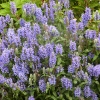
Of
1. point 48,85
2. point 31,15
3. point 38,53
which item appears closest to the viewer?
point 48,85

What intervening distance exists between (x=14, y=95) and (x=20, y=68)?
394 millimetres

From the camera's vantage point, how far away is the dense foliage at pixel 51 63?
3.45 meters

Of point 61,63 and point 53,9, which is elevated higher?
point 53,9

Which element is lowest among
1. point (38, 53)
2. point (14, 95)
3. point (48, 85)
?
point (14, 95)

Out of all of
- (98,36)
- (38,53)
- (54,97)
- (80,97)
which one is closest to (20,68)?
(38,53)

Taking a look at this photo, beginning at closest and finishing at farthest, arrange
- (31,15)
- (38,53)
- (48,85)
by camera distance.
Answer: (48,85)
(38,53)
(31,15)

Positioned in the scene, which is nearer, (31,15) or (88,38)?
(88,38)

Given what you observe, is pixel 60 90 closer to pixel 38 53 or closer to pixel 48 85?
pixel 48 85

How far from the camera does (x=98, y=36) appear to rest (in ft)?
12.2

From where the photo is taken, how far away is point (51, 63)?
339 cm

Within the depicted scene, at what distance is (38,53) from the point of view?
11.8 ft

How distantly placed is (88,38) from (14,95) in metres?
1.12

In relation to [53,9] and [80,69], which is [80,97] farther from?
[53,9]

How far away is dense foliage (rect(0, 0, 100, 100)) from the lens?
11.3 feet
